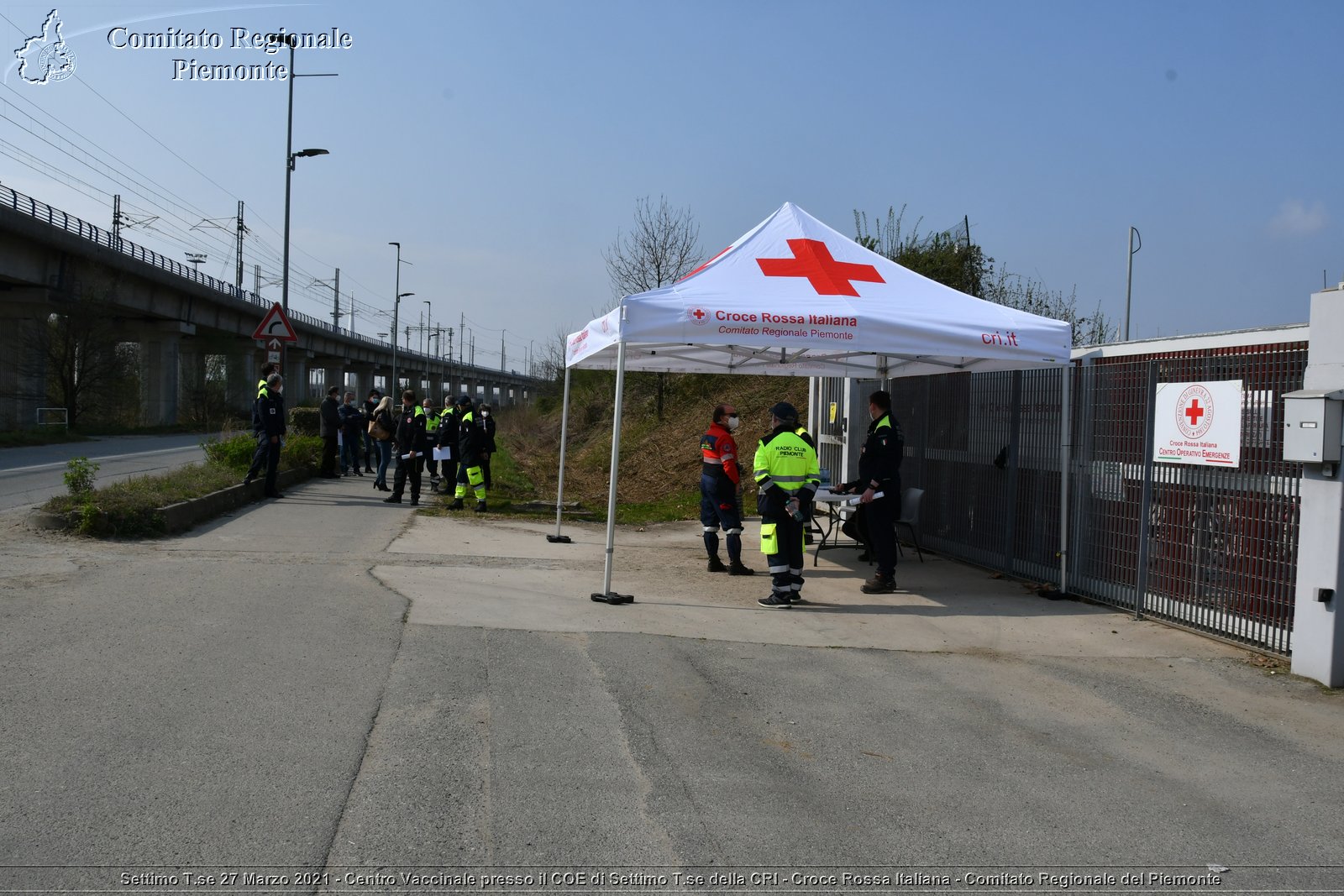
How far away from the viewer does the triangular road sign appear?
1773 centimetres

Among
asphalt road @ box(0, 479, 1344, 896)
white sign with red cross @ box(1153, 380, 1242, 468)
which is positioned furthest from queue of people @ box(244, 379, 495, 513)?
white sign with red cross @ box(1153, 380, 1242, 468)

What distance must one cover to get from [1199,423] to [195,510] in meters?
11.0

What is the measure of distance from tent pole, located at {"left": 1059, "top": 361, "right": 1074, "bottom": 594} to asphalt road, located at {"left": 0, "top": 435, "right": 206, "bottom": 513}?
12858 millimetres

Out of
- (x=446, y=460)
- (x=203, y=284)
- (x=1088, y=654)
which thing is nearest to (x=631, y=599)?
(x=1088, y=654)

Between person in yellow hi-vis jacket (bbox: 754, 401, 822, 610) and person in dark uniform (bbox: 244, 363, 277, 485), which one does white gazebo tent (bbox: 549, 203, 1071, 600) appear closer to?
person in yellow hi-vis jacket (bbox: 754, 401, 822, 610)

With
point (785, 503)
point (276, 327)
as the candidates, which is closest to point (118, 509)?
point (785, 503)

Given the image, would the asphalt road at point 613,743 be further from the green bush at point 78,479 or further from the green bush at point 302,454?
the green bush at point 302,454

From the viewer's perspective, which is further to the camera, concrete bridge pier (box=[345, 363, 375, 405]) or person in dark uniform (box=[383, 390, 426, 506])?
concrete bridge pier (box=[345, 363, 375, 405])

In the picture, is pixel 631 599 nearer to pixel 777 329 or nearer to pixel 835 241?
pixel 777 329

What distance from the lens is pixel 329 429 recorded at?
20703mm

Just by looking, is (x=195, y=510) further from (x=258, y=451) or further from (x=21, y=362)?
(x=21, y=362)

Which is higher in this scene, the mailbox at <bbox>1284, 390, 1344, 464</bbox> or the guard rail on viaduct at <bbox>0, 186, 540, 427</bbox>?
the guard rail on viaduct at <bbox>0, 186, 540, 427</bbox>

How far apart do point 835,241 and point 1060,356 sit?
276 centimetres

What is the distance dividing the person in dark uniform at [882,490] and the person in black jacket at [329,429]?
519 inches
